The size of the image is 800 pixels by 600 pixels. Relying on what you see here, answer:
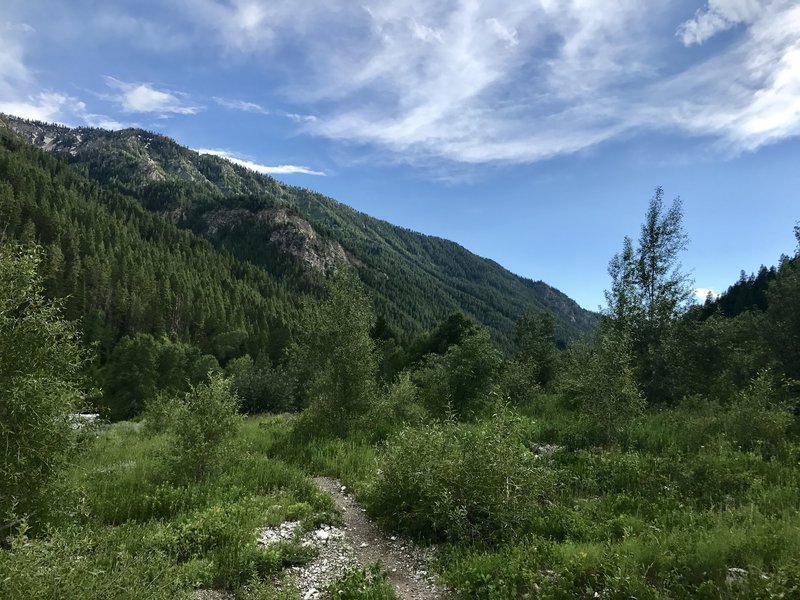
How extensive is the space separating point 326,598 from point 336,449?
10.6 meters

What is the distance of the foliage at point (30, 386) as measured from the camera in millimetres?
8766

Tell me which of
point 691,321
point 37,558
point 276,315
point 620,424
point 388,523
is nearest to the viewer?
point 37,558

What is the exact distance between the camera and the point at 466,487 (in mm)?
11109

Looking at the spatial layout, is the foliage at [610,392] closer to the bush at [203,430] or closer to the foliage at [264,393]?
the bush at [203,430]

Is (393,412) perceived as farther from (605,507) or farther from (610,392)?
(605,507)

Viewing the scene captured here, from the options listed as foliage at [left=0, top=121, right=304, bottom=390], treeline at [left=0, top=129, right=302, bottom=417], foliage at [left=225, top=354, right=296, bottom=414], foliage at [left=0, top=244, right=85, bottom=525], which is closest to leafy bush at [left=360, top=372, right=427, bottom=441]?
foliage at [left=0, top=244, right=85, bottom=525]

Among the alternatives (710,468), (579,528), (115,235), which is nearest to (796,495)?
(710,468)

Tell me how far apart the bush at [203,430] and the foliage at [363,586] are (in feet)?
27.4

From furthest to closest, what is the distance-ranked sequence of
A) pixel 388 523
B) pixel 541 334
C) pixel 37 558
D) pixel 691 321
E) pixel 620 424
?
pixel 541 334
pixel 691 321
pixel 620 424
pixel 388 523
pixel 37 558

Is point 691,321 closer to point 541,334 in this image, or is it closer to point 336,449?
point 336,449

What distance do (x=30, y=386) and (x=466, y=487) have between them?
1001 cm

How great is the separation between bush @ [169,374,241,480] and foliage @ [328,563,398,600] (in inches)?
329

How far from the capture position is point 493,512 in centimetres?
1055

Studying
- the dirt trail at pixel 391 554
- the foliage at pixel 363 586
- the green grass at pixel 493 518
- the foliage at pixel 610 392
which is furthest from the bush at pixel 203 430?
the foliage at pixel 610 392
